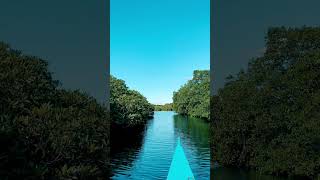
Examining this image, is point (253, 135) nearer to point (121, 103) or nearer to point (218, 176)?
point (218, 176)

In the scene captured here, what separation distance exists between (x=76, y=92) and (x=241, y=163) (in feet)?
58.0

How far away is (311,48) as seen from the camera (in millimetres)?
37438

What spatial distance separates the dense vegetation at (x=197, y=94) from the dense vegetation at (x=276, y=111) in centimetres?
6445

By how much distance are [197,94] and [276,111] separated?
8366 centimetres

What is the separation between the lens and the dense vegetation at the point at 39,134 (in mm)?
14891

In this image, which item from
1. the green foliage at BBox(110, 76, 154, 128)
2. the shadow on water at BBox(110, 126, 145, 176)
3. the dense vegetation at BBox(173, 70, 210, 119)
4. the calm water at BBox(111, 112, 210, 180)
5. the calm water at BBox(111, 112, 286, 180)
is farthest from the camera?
the dense vegetation at BBox(173, 70, 210, 119)

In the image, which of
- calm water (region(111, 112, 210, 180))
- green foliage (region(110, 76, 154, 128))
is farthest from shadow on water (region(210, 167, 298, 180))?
green foliage (region(110, 76, 154, 128))

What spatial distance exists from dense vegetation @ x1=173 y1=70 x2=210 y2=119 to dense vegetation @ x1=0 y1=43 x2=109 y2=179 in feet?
279

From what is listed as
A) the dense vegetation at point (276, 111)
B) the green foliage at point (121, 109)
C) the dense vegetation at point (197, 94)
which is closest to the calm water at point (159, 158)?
the dense vegetation at point (276, 111)

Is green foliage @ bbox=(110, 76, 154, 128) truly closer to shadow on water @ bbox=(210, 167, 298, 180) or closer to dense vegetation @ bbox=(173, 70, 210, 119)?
dense vegetation @ bbox=(173, 70, 210, 119)

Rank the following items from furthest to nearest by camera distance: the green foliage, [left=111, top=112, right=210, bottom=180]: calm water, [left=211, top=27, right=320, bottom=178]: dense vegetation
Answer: the green foliage < [left=111, top=112, right=210, bottom=180]: calm water < [left=211, top=27, right=320, bottom=178]: dense vegetation

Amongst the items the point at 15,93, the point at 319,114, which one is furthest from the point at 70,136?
the point at 319,114

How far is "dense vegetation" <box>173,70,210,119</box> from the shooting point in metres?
112

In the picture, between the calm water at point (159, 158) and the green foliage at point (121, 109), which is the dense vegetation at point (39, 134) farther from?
the green foliage at point (121, 109)
